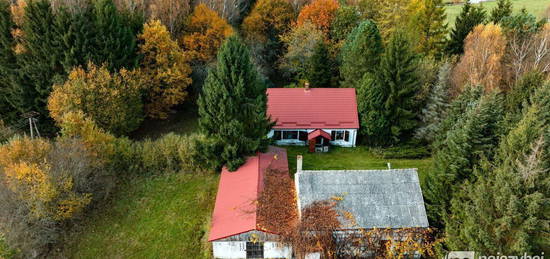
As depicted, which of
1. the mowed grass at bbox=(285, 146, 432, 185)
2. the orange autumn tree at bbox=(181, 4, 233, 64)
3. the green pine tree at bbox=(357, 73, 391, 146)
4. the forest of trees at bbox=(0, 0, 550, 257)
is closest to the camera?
the forest of trees at bbox=(0, 0, 550, 257)

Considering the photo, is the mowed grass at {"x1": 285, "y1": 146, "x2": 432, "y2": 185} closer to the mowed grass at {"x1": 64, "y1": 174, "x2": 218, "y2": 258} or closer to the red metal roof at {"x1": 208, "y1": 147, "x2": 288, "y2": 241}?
the red metal roof at {"x1": 208, "y1": 147, "x2": 288, "y2": 241}

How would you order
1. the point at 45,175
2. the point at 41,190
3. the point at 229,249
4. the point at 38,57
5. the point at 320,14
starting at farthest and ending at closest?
the point at 320,14
the point at 38,57
the point at 45,175
the point at 41,190
the point at 229,249

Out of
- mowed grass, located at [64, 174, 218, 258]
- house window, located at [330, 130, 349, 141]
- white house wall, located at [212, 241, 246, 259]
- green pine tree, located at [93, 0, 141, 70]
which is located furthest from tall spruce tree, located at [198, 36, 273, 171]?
green pine tree, located at [93, 0, 141, 70]

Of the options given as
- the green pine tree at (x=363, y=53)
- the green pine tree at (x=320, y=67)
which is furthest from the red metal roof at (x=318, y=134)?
the green pine tree at (x=320, y=67)

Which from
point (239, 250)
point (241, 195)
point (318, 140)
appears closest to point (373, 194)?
point (241, 195)

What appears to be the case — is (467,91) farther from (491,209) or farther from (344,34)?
(344,34)

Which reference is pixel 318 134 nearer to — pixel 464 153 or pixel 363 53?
pixel 363 53

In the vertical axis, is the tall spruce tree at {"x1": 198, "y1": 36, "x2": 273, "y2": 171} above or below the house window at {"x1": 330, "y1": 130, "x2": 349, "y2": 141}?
above

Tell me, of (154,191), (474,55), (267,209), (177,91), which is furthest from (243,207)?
(474,55)
